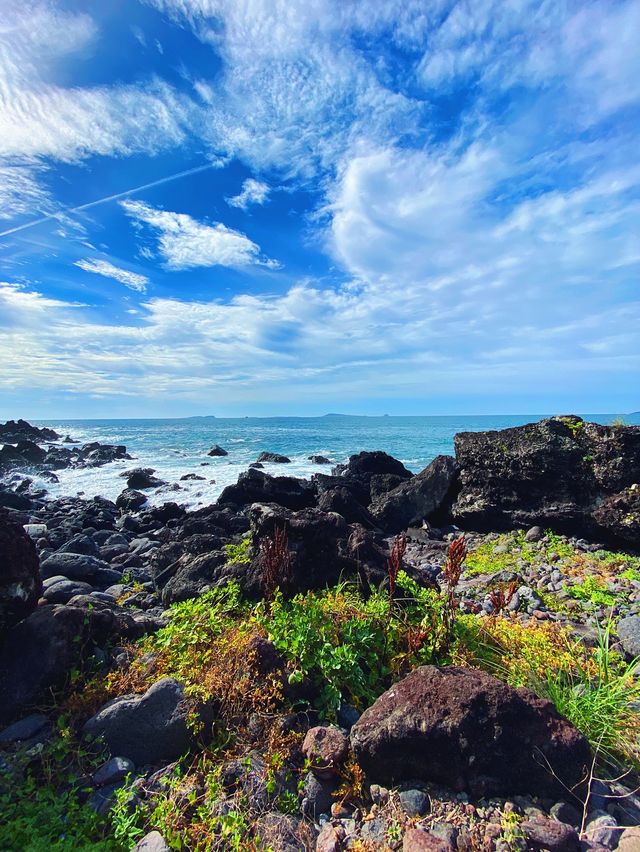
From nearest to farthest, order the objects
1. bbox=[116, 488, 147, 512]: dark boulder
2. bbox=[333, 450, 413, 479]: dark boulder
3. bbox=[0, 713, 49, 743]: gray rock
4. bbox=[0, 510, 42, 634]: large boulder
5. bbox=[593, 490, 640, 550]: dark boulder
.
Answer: bbox=[0, 713, 49, 743]: gray rock → bbox=[0, 510, 42, 634]: large boulder → bbox=[593, 490, 640, 550]: dark boulder → bbox=[116, 488, 147, 512]: dark boulder → bbox=[333, 450, 413, 479]: dark boulder

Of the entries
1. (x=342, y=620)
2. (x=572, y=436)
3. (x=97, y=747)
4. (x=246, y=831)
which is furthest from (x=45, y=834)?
(x=572, y=436)

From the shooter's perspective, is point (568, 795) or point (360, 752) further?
point (360, 752)

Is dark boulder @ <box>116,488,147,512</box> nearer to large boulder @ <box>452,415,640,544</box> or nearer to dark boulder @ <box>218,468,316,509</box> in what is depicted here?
dark boulder @ <box>218,468,316,509</box>

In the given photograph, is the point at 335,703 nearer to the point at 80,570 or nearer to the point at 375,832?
the point at 375,832

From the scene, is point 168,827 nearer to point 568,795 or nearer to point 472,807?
point 472,807

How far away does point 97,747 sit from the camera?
3.68 meters

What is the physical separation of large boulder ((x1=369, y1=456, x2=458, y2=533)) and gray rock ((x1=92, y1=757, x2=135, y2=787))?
10505 millimetres

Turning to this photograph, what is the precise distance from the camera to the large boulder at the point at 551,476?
1006 centimetres

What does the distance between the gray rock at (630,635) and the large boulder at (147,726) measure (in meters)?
4.45

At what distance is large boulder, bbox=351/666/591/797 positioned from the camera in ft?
10.1

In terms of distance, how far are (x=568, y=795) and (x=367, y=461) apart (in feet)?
67.3

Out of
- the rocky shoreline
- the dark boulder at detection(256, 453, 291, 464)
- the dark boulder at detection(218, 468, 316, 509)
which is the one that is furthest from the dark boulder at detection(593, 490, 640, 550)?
the dark boulder at detection(256, 453, 291, 464)

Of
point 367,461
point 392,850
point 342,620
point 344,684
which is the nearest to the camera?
point 392,850

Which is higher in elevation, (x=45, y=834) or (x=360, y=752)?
(x=360, y=752)
